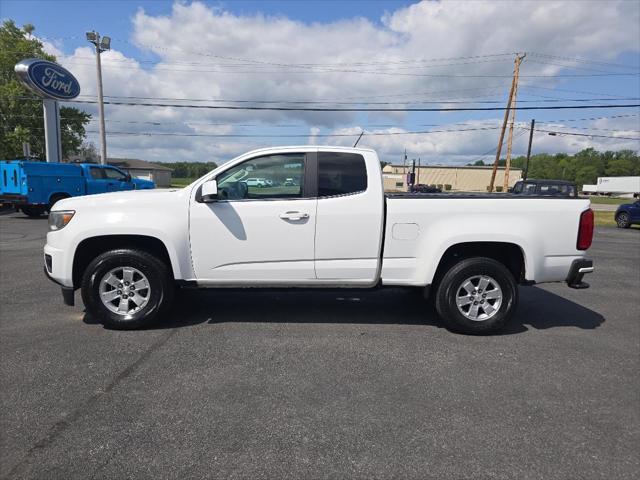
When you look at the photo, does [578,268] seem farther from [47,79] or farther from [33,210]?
[47,79]

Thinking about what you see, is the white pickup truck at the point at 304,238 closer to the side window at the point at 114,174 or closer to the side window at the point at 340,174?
the side window at the point at 340,174

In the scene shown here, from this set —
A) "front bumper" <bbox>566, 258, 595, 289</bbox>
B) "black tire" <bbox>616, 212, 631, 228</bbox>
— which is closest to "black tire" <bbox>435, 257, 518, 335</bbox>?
"front bumper" <bbox>566, 258, 595, 289</bbox>

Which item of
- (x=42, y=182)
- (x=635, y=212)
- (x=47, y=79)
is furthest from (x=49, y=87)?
(x=635, y=212)

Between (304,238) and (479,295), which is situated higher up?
(304,238)

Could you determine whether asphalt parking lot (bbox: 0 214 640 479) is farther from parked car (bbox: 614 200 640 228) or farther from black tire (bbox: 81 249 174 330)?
parked car (bbox: 614 200 640 228)

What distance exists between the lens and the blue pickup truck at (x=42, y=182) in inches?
629

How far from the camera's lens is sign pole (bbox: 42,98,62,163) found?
21.2 meters

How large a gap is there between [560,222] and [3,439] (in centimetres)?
503

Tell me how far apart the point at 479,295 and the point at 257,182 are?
8.77 ft

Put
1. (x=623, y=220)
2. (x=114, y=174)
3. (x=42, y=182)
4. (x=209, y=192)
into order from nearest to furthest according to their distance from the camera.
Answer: (x=209, y=192), (x=42, y=182), (x=623, y=220), (x=114, y=174)

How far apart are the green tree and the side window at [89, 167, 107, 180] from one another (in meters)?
20.3

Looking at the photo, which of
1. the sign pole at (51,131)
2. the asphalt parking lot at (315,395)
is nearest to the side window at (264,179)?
the asphalt parking lot at (315,395)

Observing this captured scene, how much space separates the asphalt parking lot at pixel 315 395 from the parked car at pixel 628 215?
16050mm

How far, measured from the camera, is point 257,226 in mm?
4309
